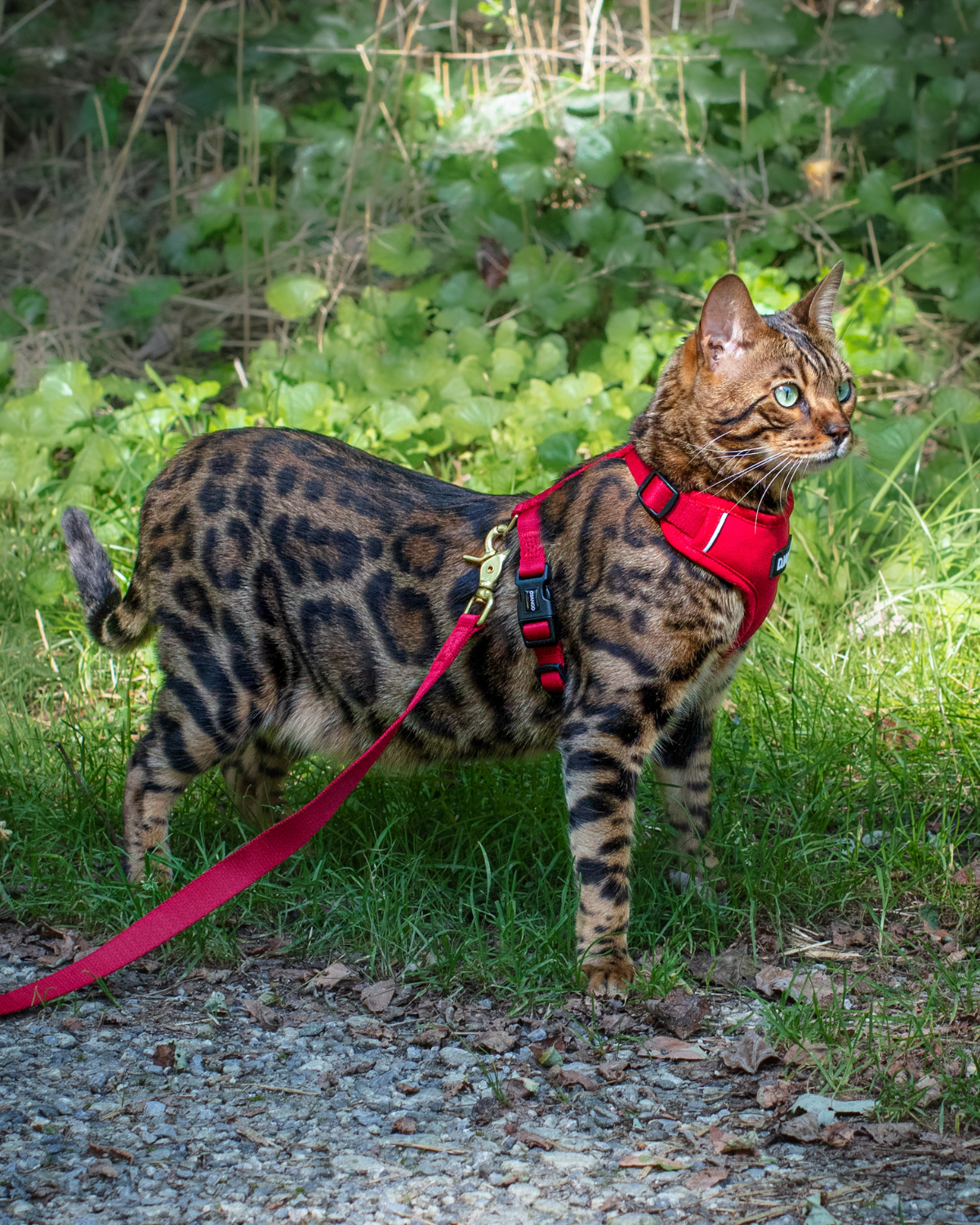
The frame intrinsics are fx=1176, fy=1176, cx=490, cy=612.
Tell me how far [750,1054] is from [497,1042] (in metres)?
0.56

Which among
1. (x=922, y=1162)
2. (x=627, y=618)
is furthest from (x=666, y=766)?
(x=922, y=1162)

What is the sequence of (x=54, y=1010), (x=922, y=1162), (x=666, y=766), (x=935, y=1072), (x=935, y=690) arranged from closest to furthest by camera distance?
1. (x=922, y=1162)
2. (x=935, y=1072)
3. (x=54, y=1010)
4. (x=666, y=766)
5. (x=935, y=690)

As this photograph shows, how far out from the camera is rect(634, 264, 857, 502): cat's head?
9.29ft

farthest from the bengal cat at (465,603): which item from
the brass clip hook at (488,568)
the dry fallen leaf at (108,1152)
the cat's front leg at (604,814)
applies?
the dry fallen leaf at (108,1152)

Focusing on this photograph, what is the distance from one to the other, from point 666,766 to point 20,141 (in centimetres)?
726

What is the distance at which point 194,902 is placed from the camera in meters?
2.67

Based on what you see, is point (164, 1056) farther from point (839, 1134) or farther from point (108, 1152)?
point (839, 1134)

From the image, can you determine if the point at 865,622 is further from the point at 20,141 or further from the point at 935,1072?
the point at 20,141

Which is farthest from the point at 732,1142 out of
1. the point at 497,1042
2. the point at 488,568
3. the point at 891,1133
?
the point at 488,568

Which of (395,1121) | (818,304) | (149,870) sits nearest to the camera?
(395,1121)

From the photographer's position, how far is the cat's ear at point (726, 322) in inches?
111

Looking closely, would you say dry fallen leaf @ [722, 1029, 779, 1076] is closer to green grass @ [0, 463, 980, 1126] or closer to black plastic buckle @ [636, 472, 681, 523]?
green grass @ [0, 463, 980, 1126]

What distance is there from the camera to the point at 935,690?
376cm

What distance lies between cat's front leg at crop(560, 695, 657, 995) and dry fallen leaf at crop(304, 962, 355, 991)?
0.59 m
